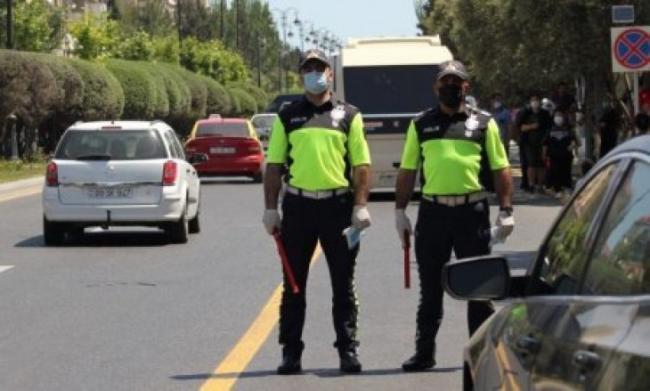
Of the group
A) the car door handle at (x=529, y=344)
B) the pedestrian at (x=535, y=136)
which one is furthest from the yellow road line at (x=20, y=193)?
the car door handle at (x=529, y=344)

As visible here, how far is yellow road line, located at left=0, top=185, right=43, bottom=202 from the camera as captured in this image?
112 feet

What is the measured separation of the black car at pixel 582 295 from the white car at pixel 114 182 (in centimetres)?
1580

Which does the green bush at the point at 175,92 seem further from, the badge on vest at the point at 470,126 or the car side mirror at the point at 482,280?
the car side mirror at the point at 482,280

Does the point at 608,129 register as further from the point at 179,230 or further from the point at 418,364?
the point at 418,364

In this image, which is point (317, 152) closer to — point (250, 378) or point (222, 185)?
point (250, 378)

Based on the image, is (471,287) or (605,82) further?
(605,82)

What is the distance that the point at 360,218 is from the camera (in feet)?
34.1

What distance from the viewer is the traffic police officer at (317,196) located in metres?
10.5

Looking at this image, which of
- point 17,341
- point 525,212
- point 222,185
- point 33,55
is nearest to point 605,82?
point 222,185

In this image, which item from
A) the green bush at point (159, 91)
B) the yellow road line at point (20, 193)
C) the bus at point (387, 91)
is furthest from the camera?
the green bush at point (159, 91)

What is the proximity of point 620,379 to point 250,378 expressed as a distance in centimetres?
705

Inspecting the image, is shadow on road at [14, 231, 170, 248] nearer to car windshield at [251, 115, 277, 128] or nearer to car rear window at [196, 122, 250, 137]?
car rear window at [196, 122, 250, 137]

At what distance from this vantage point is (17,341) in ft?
40.4

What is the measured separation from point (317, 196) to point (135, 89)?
2288 inches
